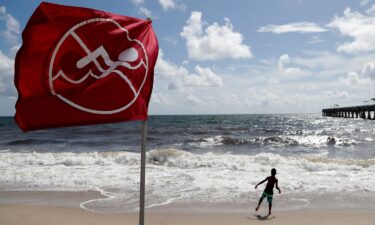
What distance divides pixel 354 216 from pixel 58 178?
1006 cm

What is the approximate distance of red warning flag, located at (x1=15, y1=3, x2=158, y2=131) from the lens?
166 inches

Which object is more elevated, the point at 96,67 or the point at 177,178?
the point at 96,67

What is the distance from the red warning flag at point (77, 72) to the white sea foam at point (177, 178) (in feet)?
20.2

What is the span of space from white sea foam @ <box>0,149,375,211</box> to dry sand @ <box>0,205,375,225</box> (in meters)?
0.86

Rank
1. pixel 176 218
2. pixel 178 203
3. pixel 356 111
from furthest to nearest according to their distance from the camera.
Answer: pixel 356 111 < pixel 178 203 < pixel 176 218

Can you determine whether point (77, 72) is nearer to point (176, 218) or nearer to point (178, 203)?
point (176, 218)

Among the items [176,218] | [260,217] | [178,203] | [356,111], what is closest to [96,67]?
[176,218]

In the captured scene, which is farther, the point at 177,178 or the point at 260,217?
the point at 177,178

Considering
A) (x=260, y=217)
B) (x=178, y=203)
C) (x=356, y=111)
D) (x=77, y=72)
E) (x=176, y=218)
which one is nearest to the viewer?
(x=77, y=72)

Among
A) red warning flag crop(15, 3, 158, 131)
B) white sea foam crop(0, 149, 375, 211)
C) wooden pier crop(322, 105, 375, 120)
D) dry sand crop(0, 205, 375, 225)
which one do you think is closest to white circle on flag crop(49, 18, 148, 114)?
red warning flag crop(15, 3, 158, 131)

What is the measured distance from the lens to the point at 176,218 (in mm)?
9070

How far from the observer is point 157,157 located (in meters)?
21.4

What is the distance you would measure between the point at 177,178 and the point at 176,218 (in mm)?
5368

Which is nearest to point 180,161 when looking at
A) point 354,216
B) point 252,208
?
point 252,208
